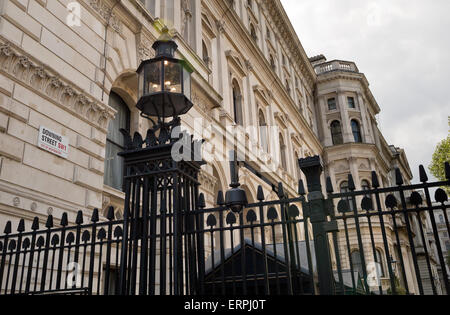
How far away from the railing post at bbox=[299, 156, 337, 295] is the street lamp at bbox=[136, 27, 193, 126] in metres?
Result: 1.69

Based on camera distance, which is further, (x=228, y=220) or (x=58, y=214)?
(x=58, y=214)

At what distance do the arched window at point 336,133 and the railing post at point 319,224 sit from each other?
3263cm

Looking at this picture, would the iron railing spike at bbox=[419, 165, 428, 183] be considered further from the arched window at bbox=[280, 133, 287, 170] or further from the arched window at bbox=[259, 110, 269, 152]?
the arched window at bbox=[280, 133, 287, 170]

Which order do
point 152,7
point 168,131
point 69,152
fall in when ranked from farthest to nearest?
1. point 152,7
2. point 69,152
3. point 168,131

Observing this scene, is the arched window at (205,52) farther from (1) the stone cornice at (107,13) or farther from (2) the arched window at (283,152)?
(2) the arched window at (283,152)

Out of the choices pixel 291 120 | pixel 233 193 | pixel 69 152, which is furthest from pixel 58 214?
pixel 291 120

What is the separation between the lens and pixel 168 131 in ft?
14.8

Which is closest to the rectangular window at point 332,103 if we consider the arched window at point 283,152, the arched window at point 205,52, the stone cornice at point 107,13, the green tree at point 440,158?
the green tree at point 440,158

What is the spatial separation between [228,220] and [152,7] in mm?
9461

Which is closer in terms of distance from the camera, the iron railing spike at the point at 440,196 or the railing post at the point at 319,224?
the iron railing spike at the point at 440,196

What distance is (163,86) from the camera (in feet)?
15.0

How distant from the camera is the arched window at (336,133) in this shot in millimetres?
35188
